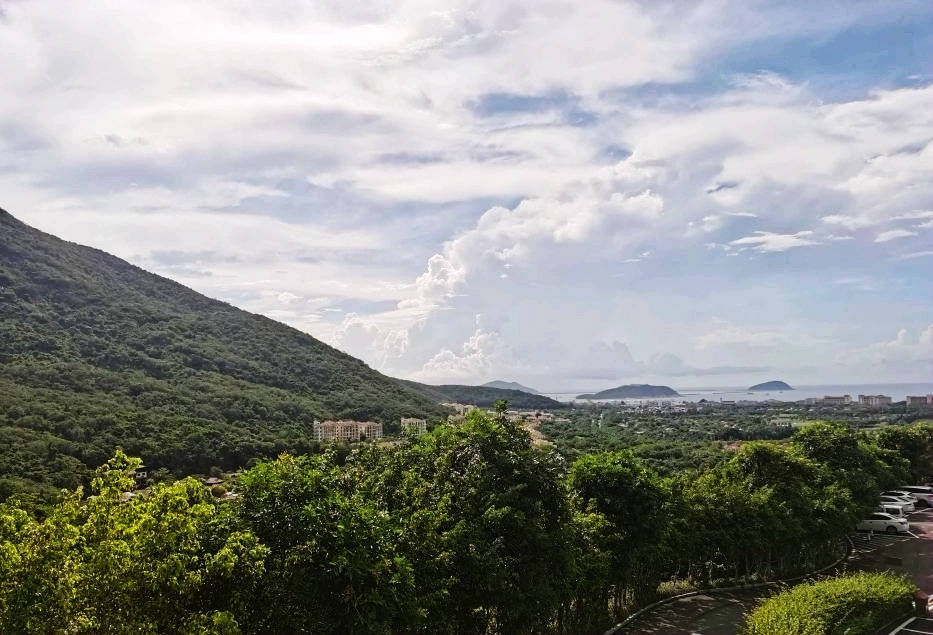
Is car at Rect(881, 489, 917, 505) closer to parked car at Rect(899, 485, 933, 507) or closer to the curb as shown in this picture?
parked car at Rect(899, 485, 933, 507)

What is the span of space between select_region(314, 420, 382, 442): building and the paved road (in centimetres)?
5086

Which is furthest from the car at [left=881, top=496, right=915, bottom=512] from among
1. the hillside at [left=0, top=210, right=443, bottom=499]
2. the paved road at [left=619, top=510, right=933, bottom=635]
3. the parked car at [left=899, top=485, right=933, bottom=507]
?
the hillside at [left=0, top=210, right=443, bottom=499]

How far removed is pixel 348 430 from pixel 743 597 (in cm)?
6011

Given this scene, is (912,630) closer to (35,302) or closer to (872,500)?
(872,500)

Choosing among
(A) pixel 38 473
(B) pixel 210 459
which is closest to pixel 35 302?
(B) pixel 210 459

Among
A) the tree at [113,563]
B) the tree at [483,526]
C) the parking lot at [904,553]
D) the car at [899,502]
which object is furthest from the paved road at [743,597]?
the tree at [113,563]

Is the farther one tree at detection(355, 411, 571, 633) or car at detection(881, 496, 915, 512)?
car at detection(881, 496, 915, 512)

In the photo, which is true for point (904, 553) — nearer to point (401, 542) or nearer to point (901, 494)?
point (901, 494)

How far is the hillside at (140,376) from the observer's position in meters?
44.8

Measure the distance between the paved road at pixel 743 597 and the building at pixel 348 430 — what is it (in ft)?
167

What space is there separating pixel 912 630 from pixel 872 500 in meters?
10.5

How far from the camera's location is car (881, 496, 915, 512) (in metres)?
29.3

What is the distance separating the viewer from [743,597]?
17797 millimetres

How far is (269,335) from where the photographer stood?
344 feet
